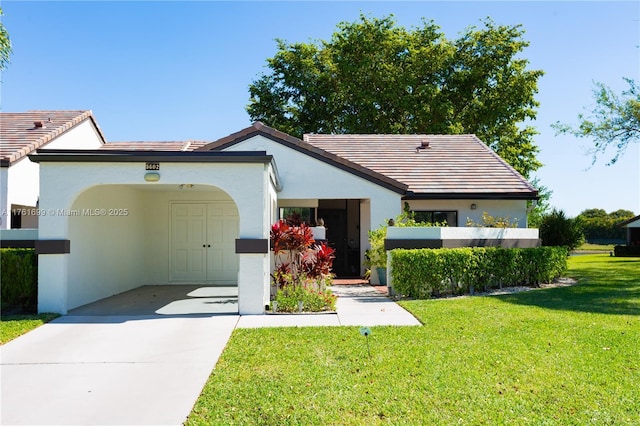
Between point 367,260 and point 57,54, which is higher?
point 57,54

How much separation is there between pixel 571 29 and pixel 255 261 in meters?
12.9

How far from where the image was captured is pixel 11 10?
1222cm

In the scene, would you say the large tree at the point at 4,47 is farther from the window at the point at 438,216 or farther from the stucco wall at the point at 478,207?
the window at the point at 438,216

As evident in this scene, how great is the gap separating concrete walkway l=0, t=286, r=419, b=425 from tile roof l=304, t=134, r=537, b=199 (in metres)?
7.17

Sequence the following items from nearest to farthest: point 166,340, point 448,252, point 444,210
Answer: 1. point 166,340
2. point 448,252
3. point 444,210

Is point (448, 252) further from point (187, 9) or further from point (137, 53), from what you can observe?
point (137, 53)

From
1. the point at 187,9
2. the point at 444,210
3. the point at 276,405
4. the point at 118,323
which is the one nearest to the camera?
the point at 276,405

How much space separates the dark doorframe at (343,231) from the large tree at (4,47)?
11115 mm

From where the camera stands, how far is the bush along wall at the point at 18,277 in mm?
10141

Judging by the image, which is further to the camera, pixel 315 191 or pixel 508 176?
pixel 508 176

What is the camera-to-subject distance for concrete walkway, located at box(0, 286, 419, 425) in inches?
192

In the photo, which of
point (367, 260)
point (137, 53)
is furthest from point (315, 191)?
point (137, 53)

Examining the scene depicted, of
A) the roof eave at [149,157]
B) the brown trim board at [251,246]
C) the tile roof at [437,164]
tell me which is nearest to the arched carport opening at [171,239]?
the roof eave at [149,157]

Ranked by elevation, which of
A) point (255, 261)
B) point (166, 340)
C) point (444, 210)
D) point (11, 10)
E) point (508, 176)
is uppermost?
point (11, 10)
